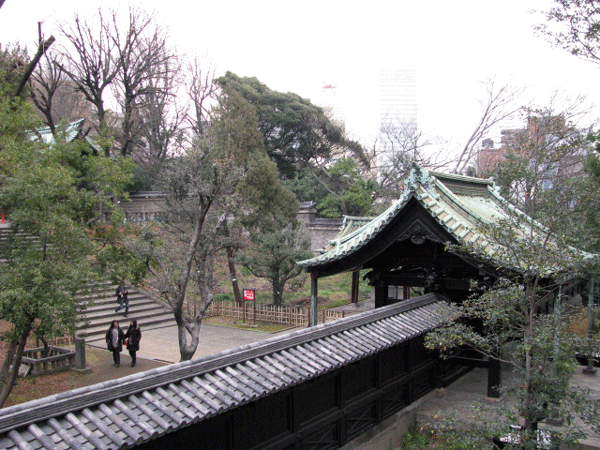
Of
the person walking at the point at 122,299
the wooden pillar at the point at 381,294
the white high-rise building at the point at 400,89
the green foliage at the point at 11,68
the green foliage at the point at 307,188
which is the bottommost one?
the person walking at the point at 122,299

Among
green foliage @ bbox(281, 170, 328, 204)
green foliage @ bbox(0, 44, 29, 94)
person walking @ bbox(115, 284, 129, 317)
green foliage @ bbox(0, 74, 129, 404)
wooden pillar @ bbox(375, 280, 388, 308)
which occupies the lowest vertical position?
person walking @ bbox(115, 284, 129, 317)

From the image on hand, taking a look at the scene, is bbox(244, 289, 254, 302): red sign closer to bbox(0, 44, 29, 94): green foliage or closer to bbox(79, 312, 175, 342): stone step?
bbox(79, 312, 175, 342): stone step

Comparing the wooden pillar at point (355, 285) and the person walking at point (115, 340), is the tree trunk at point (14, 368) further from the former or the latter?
the wooden pillar at point (355, 285)

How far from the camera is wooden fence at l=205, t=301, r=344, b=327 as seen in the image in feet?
71.2

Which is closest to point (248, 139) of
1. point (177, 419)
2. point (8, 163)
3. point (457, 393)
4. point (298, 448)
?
point (8, 163)

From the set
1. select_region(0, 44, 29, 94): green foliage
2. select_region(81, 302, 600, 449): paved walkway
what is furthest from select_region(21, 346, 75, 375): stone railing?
select_region(0, 44, 29, 94): green foliage

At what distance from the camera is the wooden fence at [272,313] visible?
21.7 metres

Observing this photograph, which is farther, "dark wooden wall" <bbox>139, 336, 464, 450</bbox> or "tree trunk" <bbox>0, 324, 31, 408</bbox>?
"tree trunk" <bbox>0, 324, 31, 408</bbox>

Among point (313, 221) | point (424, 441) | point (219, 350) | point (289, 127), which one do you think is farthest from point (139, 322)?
point (289, 127)

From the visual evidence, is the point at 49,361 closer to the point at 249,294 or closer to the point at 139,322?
the point at 139,322

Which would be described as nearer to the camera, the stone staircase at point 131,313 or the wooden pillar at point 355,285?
the stone staircase at point 131,313

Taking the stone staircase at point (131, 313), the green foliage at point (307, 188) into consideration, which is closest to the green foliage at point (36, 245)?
the stone staircase at point (131, 313)

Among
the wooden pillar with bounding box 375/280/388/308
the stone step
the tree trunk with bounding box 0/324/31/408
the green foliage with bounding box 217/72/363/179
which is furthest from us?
the green foliage with bounding box 217/72/363/179

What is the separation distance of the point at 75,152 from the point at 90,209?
155cm
